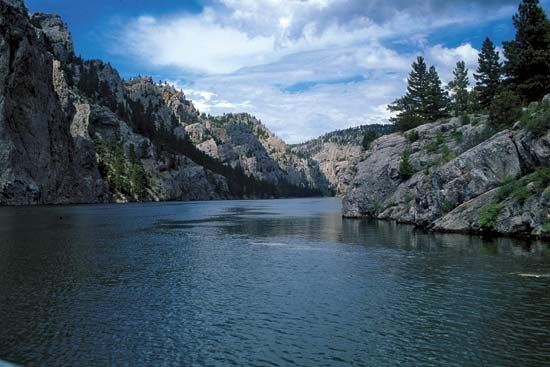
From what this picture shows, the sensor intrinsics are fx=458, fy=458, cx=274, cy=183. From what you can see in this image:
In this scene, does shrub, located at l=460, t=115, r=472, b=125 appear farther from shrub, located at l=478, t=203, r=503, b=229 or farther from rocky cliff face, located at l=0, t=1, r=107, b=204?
rocky cliff face, located at l=0, t=1, r=107, b=204

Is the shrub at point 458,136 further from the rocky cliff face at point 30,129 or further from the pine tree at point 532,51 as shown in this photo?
the rocky cliff face at point 30,129

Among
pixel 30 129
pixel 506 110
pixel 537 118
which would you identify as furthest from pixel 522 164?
pixel 30 129

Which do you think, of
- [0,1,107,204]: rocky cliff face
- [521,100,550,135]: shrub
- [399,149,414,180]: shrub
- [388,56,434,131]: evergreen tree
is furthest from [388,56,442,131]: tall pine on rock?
Result: [0,1,107,204]: rocky cliff face

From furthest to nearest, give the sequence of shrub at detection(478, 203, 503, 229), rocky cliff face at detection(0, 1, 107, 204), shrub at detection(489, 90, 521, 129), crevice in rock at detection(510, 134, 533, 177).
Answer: rocky cliff face at detection(0, 1, 107, 204) < shrub at detection(489, 90, 521, 129) < crevice in rock at detection(510, 134, 533, 177) < shrub at detection(478, 203, 503, 229)

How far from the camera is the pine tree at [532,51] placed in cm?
6334

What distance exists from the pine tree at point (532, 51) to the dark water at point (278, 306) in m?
30.5

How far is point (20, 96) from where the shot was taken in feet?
464

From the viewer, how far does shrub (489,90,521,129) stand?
61.6m

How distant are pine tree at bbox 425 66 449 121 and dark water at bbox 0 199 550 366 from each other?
204ft

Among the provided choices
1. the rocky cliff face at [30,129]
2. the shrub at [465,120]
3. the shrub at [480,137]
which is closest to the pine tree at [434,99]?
the shrub at [465,120]

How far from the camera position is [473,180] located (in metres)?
56.5

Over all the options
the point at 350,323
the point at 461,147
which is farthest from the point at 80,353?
the point at 461,147

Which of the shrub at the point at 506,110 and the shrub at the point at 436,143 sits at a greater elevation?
the shrub at the point at 506,110

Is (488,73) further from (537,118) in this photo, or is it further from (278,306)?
(278,306)
